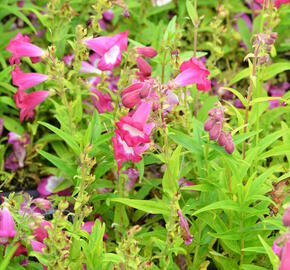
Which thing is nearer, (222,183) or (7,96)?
(222,183)

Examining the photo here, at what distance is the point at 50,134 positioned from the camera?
359cm

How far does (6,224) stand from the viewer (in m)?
2.38

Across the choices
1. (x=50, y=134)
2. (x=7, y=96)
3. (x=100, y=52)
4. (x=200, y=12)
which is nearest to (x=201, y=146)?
(x=100, y=52)

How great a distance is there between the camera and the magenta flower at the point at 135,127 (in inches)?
89.2

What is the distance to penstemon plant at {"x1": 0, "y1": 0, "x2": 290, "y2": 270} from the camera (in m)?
2.30

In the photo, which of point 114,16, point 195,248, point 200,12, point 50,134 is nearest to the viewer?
point 195,248

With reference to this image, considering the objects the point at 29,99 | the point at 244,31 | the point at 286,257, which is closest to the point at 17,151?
the point at 29,99

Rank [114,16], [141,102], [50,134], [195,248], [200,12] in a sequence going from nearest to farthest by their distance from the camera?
1. [141,102]
2. [195,248]
3. [50,134]
4. [114,16]
5. [200,12]

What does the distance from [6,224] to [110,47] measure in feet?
3.20

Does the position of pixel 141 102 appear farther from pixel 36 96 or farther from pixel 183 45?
pixel 183 45

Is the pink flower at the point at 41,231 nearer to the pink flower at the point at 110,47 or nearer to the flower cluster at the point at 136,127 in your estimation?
the flower cluster at the point at 136,127

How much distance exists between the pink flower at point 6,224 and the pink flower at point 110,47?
0.88 metres

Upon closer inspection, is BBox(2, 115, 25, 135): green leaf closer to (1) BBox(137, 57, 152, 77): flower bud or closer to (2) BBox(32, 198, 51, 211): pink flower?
(1) BBox(137, 57, 152, 77): flower bud

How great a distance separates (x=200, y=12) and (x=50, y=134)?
160cm
